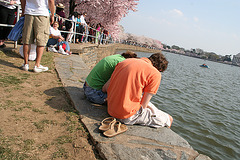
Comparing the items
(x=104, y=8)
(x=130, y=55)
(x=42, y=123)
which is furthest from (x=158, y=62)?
(x=104, y=8)

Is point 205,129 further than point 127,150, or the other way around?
point 205,129

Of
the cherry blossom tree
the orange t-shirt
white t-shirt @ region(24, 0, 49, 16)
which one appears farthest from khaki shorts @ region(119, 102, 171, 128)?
the cherry blossom tree

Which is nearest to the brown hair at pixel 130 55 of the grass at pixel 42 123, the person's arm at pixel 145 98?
the person's arm at pixel 145 98

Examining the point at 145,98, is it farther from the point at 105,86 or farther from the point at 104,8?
the point at 104,8

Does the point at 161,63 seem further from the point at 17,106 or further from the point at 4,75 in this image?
the point at 4,75

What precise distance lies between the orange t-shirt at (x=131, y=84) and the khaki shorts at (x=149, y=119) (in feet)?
0.37

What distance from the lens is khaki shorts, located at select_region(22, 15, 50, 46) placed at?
346cm

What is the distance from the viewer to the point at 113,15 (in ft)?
55.9

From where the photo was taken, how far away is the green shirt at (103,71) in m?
2.65

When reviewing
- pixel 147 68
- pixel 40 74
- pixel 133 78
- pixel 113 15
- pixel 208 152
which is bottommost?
pixel 208 152

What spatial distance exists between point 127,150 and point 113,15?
16.6 m

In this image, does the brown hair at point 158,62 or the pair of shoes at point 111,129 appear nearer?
the pair of shoes at point 111,129

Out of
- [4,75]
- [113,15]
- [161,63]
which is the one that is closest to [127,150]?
[161,63]

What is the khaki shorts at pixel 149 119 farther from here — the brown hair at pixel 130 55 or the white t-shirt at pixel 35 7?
the white t-shirt at pixel 35 7
